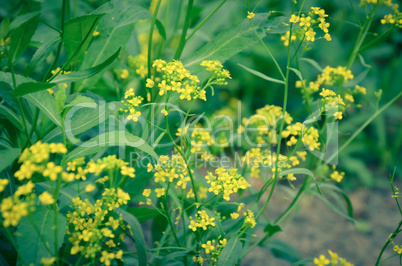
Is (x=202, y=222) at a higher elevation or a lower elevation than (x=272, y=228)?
higher

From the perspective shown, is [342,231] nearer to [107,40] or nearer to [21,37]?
[107,40]

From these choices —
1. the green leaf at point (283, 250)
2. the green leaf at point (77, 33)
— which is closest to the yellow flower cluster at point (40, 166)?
the green leaf at point (77, 33)

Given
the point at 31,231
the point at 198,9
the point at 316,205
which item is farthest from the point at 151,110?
the point at 316,205

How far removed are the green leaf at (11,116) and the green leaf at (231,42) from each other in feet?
2.13

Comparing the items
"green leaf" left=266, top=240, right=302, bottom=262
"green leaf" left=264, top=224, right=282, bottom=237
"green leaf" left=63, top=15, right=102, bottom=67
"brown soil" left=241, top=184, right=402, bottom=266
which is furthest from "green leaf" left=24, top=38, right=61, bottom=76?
"brown soil" left=241, top=184, right=402, bottom=266

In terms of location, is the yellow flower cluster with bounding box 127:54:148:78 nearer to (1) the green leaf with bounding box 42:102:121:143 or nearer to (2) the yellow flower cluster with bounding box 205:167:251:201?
(1) the green leaf with bounding box 42:102:121:143

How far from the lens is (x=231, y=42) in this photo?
1.37m

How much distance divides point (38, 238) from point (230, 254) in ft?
1.83

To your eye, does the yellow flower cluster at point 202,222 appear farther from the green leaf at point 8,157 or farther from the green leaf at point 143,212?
the green leaf at point 8,157

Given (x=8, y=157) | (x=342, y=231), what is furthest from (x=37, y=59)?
(x=342, y=231)

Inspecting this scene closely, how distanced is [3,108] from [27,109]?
0.14 m

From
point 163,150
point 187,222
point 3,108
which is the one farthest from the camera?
point 163,150

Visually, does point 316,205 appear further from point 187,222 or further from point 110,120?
point 110,120

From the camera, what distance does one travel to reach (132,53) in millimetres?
1805
